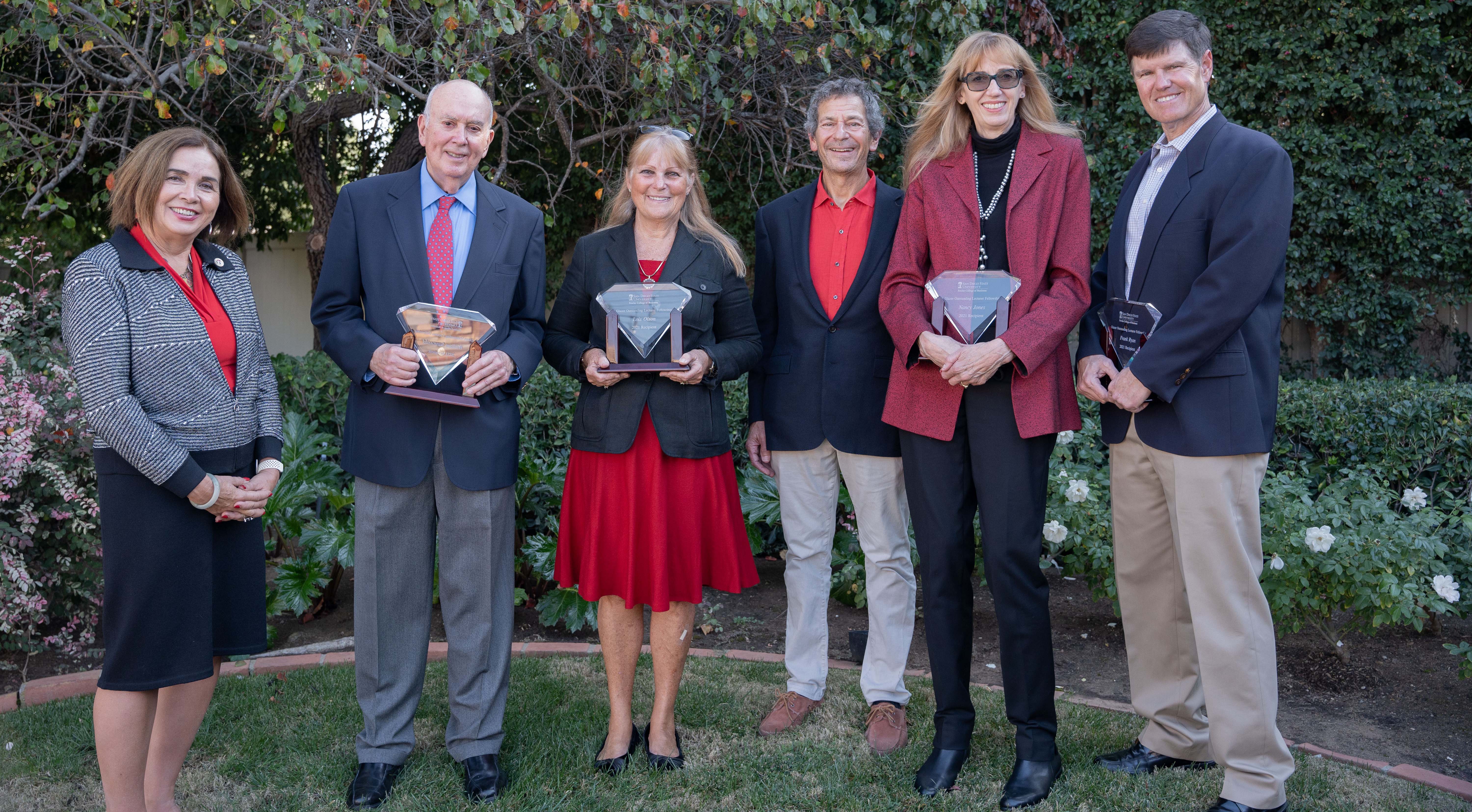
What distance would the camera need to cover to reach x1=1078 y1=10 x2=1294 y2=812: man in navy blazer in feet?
9.42

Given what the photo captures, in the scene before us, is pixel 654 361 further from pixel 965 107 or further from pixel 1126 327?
pixel 1126 327

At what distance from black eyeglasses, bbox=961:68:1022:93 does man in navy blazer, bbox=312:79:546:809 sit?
1467 mm

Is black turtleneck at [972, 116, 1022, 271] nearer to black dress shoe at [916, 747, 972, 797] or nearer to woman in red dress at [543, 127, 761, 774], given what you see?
woman in red dress at [543, 127, 761, 774]

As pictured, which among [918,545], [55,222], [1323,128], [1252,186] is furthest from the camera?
[55,222]

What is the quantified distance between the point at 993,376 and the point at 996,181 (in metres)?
0.64

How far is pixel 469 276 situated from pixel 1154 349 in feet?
6.85

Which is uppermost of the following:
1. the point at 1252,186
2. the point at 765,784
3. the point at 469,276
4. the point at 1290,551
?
the point at 1252,186

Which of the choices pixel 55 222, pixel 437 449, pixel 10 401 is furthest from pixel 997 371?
pixel 55 222

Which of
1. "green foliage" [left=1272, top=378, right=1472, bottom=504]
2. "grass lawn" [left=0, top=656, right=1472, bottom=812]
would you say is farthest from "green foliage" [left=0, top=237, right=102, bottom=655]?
"green foliage" [left=1272, top=378, right=1472, bottom=504]

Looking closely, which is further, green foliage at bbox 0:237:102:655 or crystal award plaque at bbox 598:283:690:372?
green foliage at bbox 0:237:102:655

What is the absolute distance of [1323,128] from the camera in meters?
8.46

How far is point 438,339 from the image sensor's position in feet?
9.96

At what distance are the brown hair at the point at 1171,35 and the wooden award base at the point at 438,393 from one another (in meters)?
2.16

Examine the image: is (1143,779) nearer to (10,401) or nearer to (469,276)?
(469,276)
